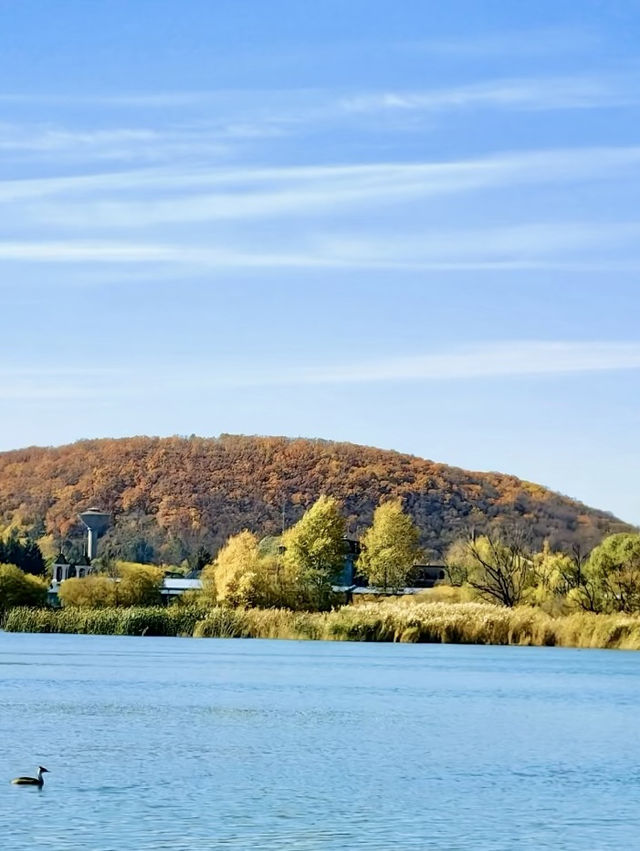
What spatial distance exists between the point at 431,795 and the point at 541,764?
15.4 ft

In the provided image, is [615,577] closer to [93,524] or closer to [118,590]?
[118,590]

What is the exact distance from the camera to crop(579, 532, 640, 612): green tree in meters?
75.7

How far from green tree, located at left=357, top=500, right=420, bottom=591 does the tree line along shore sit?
0.10 m

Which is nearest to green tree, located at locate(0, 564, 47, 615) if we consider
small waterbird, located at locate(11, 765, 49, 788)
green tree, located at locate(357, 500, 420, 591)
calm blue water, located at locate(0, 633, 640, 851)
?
green tree, located at locate(357, 500, 420, 591)

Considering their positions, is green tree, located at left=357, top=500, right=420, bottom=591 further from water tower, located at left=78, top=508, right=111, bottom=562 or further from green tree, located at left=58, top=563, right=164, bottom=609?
water tower, located at left=78, top=508, right=111, bottom=562

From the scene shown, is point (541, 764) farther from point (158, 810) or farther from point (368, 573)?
point (368, 573)

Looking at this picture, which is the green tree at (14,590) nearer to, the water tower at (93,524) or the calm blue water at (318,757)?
the calm blue water at (318,757)

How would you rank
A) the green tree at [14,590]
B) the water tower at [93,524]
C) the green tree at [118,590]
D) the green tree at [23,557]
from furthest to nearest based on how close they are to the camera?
the water tower at [93,524] → the green tree at [23,557] → the green tree at [14,590] → the green tree at [118,590]

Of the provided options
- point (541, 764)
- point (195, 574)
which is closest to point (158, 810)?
point (541, 764)

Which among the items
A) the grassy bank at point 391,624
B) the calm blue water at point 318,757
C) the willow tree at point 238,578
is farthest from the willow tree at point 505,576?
the calm blue water at point 318,757

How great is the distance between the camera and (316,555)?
93.2 m

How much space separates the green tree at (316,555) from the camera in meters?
90.1

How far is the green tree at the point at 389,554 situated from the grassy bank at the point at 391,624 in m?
29.2

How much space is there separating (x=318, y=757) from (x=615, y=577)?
166 ft
